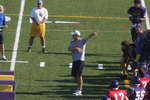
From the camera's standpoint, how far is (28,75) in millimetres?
23344

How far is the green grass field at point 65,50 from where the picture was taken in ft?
72.7

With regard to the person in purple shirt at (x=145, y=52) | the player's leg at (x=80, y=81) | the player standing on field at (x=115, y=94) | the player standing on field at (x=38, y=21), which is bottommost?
the player's leg at (x=80, y=81)

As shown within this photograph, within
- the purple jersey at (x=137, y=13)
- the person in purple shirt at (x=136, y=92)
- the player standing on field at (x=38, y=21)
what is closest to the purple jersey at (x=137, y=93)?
the person in purple shirt at (x=136, y=92)

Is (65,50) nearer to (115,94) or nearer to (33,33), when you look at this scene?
(33,33)

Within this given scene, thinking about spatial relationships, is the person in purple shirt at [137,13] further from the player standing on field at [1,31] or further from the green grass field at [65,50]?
the player standing on field at [1,31]

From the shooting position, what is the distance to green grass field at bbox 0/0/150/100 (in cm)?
2216

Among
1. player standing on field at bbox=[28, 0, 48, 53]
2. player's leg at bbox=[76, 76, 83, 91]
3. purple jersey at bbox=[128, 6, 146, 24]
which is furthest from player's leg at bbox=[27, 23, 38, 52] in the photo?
player's leg at bbox=[76, 76, 83, 91]

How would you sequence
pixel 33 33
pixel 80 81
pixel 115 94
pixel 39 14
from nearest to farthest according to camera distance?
1. pixel 115 94
2. pixel 80 81
3. pixel 39 14
4. pixel 33 33

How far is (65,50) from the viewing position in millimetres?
26312

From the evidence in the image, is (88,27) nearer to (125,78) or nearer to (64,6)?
(64,6)

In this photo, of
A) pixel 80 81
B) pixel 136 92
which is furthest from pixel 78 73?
pixel 136 92

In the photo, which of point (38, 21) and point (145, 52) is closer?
point (145, 52)

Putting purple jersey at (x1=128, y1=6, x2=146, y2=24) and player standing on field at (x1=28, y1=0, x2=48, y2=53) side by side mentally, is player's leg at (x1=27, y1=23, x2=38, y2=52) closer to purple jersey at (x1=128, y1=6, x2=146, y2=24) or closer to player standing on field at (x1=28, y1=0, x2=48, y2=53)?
player standing on field at (x1=28, y1=0, x2=48, y2=53)

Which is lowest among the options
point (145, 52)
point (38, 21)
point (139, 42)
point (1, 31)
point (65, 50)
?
point (65, 50)
